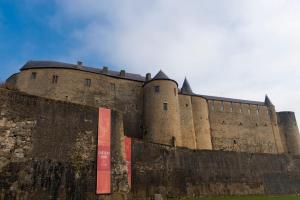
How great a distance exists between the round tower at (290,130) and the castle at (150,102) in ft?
16.3

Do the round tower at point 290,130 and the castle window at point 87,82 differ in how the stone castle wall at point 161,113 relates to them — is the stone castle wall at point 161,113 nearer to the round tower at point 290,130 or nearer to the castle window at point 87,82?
the castle window at point 87,82

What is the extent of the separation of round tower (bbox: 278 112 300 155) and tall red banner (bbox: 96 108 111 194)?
3711cm

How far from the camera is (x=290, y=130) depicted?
46.7 meters

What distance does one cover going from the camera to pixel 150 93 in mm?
30844

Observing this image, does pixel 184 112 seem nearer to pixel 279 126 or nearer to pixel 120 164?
pixel 120 164

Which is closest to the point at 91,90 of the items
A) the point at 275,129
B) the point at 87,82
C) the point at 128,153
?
the point at 87,82

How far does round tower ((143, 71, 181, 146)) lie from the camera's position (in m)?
28.2

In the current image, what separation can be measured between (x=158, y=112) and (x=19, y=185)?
1714 cm

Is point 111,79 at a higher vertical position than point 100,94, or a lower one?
higher

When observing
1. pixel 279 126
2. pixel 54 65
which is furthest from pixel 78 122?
pixel 279 126

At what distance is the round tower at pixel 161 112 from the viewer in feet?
92.6

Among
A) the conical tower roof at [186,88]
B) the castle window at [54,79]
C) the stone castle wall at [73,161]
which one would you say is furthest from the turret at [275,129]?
the castle window at [54,79]

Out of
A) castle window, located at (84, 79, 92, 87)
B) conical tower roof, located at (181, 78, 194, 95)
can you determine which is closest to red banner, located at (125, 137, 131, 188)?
castle window, located at (84, 79, 92, 87)

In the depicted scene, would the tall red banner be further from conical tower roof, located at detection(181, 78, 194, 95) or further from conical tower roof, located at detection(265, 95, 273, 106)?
conical tower roof, located at detection(265, 95, 273, 106)
